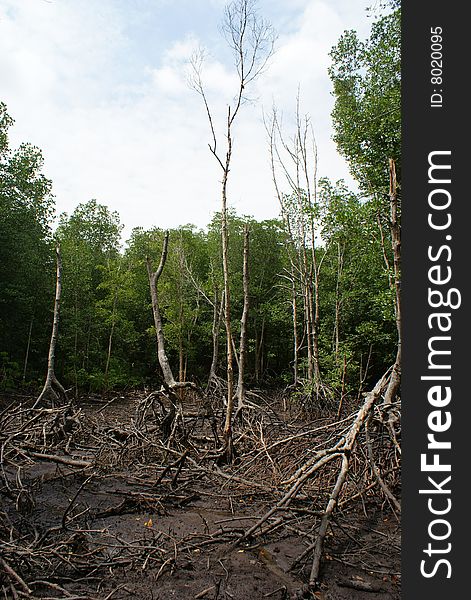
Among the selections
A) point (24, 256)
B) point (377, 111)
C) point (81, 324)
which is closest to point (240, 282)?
point (81, 324)

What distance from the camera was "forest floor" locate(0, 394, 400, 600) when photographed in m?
3.54

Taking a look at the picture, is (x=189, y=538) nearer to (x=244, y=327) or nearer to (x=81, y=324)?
(x=244, y=327)

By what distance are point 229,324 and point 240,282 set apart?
17.8 meters

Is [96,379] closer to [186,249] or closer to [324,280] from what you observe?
[186,249]

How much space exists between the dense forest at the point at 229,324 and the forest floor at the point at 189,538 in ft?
0.23

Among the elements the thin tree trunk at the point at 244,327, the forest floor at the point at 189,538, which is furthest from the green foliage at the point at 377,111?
the forest floor at the point at 189,538

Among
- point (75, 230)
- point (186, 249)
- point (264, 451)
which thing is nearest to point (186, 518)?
point (264, 451)

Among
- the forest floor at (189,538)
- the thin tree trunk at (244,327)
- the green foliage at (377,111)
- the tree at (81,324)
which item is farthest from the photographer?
the tree at (81,324)

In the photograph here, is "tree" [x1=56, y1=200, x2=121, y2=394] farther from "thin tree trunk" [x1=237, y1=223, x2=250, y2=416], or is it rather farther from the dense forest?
"thin tree trunk" [x1=237, y1=223, x2=250, y2=416]

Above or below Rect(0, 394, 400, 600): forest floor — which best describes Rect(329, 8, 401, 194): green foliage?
above

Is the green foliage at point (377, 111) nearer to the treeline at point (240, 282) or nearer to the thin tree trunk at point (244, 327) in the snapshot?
the treeline at point (240, 282)

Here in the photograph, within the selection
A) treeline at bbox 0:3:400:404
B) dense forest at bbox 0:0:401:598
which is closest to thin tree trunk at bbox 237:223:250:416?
dense forest at bbox 0:0:401:598

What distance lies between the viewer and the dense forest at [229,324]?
5.75 m

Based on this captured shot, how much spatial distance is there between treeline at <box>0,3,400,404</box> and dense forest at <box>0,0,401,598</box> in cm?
8
